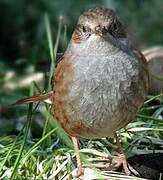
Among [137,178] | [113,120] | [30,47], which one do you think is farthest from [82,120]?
[30,47]

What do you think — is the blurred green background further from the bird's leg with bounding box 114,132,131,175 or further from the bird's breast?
the bird's breast

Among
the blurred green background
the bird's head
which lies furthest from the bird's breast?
the blurred green background

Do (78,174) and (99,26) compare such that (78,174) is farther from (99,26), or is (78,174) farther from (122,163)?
(99,26)

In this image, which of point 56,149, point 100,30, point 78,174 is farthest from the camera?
point 56,149

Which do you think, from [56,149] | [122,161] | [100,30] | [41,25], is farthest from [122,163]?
[41,25]

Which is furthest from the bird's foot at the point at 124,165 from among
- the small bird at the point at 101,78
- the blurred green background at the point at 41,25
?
the blurred green background at the point at 41,25
